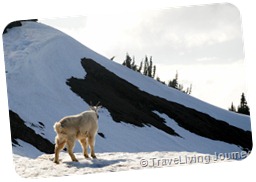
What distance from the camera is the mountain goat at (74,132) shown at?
1697 cm

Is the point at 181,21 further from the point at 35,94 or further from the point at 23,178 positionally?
the point at 35,94

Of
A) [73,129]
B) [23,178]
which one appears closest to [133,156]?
[73,129]

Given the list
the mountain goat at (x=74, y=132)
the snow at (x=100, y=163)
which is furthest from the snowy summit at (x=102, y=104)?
the mountain goat at (x=74, y=132)

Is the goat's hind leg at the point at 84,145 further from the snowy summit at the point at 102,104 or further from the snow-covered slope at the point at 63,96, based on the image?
the snow-covered slope at the point at 63,96

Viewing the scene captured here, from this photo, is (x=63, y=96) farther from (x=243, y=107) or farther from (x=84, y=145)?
(x=84, y=145)

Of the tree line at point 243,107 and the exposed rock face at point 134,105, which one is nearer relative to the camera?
the tree line at point 243,107

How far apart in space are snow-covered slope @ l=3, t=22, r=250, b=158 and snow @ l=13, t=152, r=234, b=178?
5.41 meters

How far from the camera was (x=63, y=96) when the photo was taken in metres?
37.4

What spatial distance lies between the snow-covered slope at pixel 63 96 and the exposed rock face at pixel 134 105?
2.43 ft

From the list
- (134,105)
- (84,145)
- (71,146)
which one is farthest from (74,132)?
(134,105)

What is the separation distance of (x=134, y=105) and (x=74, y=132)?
24970mm

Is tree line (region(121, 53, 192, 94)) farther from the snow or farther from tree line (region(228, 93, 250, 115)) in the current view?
the snow

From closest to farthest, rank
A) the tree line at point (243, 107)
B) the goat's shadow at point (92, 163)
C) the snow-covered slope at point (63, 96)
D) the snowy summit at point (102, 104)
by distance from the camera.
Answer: the goat's shadow at point (92, 163)
the tree line at point (243, 107)
the snowy summit at point (102, 104)
the snow-covered slope at point (63, 96)

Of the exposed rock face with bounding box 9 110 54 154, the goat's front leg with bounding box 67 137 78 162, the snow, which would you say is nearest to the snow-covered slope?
the exposed rock face with bounding box 9 110 54 154
